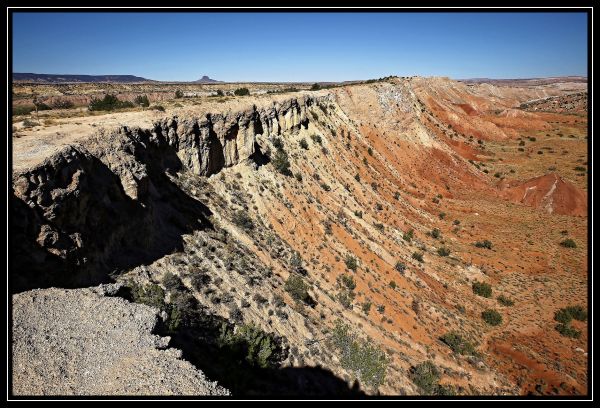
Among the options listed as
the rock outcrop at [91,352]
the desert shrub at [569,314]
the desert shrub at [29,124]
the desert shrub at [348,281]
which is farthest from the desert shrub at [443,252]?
the desert shrub at [29,124]

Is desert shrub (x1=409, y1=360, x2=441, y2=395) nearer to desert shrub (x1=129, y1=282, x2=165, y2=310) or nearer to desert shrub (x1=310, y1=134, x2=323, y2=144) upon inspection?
desert shrub (x1=129, y1=282, x2=165, y2=310)

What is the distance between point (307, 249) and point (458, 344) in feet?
37.1

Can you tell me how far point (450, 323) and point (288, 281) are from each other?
484 inches

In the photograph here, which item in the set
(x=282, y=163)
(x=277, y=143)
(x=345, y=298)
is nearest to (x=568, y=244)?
(x=345, y=298)

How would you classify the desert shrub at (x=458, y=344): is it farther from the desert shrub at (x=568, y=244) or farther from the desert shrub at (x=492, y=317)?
the desert shrub at (x=568, y=244)

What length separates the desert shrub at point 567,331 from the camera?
23422mm

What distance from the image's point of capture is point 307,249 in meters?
24.6

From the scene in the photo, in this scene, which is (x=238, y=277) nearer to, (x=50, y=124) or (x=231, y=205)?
(x=231, y=205)

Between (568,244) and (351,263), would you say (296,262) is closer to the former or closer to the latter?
(351,263)

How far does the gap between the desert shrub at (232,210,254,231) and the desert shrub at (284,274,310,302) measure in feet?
15.4
